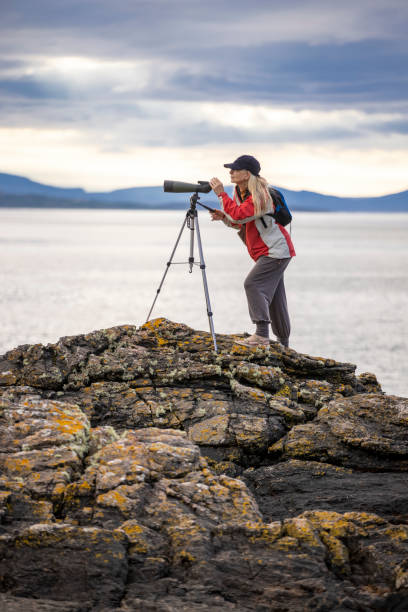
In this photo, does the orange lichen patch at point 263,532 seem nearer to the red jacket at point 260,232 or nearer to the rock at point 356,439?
the rock at point 356,439

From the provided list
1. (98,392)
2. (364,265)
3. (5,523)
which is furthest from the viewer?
(364,265)

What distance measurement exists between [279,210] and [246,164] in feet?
2.49

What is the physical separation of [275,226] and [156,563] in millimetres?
5372

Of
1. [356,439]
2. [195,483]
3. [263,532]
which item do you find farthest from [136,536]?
[356,439]

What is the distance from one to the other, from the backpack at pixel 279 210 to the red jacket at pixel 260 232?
0.22 feet

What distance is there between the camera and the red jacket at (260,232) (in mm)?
8508

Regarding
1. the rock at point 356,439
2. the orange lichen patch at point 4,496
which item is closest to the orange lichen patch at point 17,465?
the orange lichen patch at point 4,496

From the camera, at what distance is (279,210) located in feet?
28.6

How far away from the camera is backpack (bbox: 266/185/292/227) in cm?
871

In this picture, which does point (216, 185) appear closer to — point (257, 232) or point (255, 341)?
point (257, 232)

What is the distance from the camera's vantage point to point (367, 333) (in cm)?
4512

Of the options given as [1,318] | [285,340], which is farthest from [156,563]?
[1,318]

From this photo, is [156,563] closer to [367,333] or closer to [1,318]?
[367,333]

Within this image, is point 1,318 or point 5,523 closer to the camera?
point 5,523
